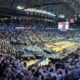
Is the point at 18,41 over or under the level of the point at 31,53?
over

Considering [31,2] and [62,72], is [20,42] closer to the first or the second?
[31,2]

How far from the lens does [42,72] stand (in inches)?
516

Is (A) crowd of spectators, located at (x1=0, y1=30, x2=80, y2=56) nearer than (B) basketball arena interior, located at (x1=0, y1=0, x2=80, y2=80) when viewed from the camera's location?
No

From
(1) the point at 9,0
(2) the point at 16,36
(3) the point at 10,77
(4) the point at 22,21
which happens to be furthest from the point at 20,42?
(3) the point at 10,77

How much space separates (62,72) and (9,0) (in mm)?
26446

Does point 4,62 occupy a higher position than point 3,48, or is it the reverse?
point 4,62

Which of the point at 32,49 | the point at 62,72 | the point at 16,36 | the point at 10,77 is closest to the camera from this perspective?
the point at 10,77

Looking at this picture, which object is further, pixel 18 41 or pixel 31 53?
pixel 18 41

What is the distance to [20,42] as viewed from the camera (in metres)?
35.1

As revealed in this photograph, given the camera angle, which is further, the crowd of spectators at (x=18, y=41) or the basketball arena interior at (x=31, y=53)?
the crowd of spectators at (x=18, y=41)

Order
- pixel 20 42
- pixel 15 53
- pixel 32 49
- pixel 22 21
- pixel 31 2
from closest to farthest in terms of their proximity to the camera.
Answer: pixel 15 53 < pixel 32 49 < pixel 20 42 < pixel 31 2 < pixel 22 21

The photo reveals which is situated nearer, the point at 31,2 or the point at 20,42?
the point at 20,42

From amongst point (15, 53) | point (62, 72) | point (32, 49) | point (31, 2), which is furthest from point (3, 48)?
point (62, 72)

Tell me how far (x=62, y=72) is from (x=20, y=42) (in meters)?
22.6
